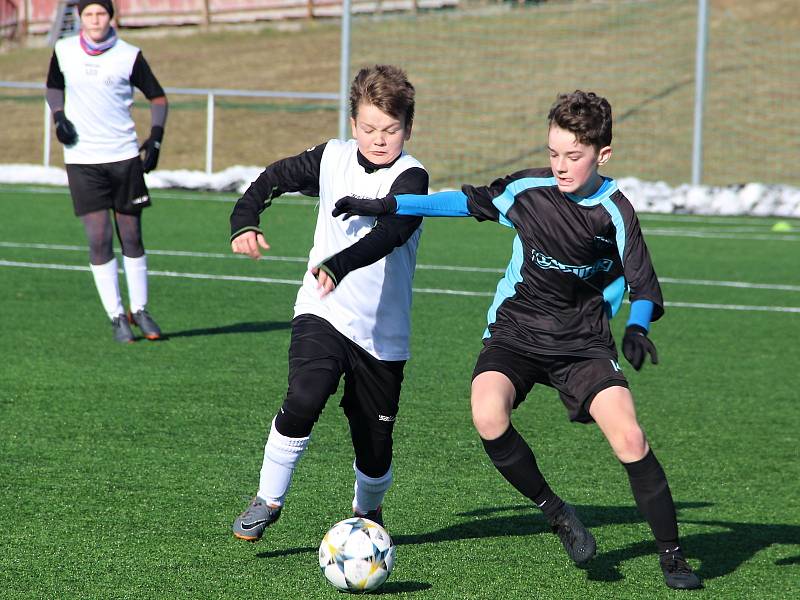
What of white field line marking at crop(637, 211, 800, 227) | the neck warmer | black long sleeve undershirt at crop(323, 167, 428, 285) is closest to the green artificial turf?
black long sleeve undershirt at crop(323, 167, 428, 285)

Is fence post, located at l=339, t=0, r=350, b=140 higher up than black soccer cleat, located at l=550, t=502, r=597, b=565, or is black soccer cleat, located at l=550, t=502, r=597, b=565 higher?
fence post, located at l=339, t=0, r=350, b=140

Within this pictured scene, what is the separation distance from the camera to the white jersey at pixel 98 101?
853 cm

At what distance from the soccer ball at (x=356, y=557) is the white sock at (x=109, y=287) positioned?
4.75 metres

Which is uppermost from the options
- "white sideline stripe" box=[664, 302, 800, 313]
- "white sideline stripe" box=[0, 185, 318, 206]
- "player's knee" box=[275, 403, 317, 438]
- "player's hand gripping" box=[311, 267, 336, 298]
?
"player's hand gripping" box=[311, 267, 336, 298]

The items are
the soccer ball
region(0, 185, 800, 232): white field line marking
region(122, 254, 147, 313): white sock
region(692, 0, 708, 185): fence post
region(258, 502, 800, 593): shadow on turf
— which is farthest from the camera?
region(692, 0, 708, 185): fence post

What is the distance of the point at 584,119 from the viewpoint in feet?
13.7

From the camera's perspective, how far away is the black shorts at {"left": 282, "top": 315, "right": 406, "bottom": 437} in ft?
14.0

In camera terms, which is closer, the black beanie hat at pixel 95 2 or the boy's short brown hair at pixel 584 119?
the boy's short brown hair at pixel 584 119

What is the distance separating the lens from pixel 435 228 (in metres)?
16.5

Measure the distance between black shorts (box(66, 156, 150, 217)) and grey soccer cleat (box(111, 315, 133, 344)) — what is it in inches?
28.5

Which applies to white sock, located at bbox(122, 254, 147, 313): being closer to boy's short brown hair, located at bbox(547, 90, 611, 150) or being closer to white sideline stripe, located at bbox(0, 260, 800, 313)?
white sideline stripe, located at bbox(0, 260, 800, 313)

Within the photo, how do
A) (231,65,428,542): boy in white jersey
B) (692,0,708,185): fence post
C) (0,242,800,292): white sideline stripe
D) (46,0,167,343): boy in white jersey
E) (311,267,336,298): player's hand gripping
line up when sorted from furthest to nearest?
(692,0,708,185): fence post < (0,242,800,292): white sideline stripe < (46,0,167,343): boy in white jersey < (231,65,428,542): boy in white jersey < (311,267,336,298): player's hand gripping

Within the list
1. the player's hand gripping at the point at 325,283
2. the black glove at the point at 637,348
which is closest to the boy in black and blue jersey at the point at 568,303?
the black glove at the point at 637,348

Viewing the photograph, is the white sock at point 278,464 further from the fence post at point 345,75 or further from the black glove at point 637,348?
the fence post at point 345,75
